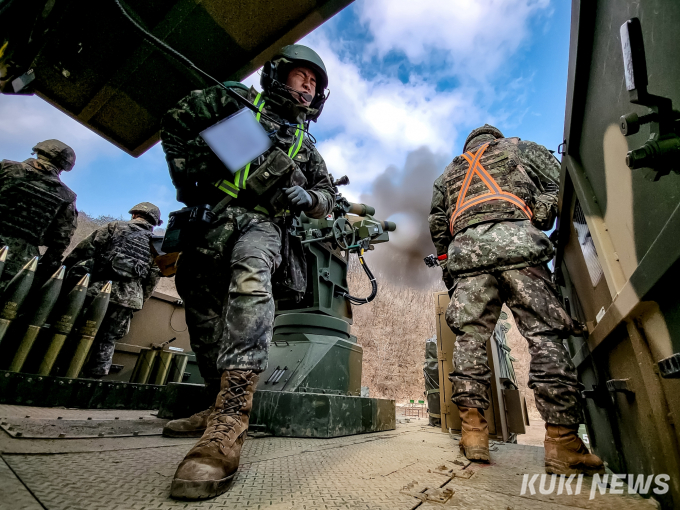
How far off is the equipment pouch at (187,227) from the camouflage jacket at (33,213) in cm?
293

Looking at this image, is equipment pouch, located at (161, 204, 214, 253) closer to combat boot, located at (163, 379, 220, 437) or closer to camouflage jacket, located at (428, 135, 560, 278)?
combat boot, located at (163, 379, 220, 437)

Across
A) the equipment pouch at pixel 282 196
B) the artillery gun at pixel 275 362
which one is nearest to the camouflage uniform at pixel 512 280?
the artillery gun at pixel 275 362

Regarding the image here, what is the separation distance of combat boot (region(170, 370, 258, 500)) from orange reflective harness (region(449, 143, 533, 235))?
1.72 m

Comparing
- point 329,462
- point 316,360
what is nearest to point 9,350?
point 316,360

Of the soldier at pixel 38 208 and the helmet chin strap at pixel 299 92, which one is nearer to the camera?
the helmet chin strap at pixel 299 92

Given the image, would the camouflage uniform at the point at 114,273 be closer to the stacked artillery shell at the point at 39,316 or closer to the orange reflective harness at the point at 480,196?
the stacked artillery shell at the point at 39,316

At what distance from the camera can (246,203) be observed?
192cm

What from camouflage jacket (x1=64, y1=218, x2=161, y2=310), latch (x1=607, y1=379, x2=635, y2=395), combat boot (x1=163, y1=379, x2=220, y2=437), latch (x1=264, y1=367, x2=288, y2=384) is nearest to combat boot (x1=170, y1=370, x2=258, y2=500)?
combat boot (x1=163, y1=379, x2=220, y2=437)

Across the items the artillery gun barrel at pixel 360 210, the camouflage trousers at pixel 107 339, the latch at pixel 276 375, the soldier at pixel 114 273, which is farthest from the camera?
the artillery gun barrel at pixel 360 210

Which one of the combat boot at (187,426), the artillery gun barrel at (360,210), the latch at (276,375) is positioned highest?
the artillery gun barrel at (360,210)

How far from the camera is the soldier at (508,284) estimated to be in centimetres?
163

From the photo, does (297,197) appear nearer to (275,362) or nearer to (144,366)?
(275,362)

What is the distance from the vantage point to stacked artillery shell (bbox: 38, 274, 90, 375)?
3092mm

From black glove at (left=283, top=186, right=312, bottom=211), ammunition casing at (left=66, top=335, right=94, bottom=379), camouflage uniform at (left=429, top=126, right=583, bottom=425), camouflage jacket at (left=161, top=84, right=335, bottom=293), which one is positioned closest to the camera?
camouflage uniform at (left=429, top=126, right=583, bottom=425)
